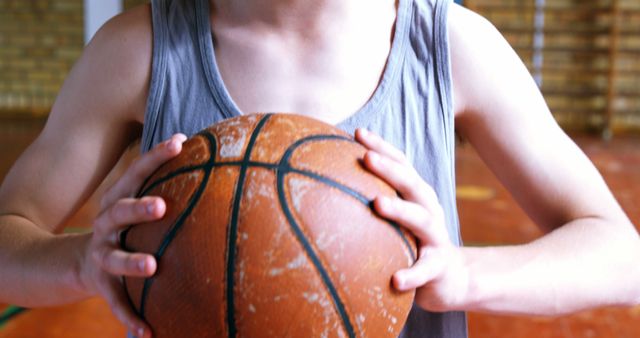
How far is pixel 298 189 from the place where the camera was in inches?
28.3

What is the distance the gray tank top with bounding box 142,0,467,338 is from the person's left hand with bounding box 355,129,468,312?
0.60 feet

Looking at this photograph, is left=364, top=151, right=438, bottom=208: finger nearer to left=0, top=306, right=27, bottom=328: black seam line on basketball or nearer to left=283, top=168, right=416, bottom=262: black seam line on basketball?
left=283, top=168, right=416, bottom=262: black seam line on basketball

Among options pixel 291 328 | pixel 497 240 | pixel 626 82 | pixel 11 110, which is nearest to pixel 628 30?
pixel 626 82

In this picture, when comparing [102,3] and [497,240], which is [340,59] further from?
[102,3]

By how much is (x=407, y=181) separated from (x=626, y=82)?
7.90 meters

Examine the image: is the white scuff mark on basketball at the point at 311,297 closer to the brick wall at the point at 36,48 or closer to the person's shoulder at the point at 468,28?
the person's shoulder at the point at 468,28

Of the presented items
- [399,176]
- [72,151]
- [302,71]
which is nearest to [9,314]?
[72,151]

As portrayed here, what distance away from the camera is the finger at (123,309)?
0.72 m

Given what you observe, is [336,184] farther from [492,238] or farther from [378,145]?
[492,238]

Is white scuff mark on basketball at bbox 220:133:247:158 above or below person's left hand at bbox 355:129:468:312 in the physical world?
above

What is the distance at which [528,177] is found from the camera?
0.98 meters

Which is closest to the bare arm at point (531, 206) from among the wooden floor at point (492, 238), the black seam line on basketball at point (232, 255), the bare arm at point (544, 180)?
the bare arm at point (544, 180)

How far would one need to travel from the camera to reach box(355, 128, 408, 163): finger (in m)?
0.76

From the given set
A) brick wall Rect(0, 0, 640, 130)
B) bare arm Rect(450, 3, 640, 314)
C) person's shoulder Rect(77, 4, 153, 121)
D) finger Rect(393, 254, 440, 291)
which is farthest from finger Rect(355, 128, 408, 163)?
brick wall Rect(0, 0, 640, 130)
